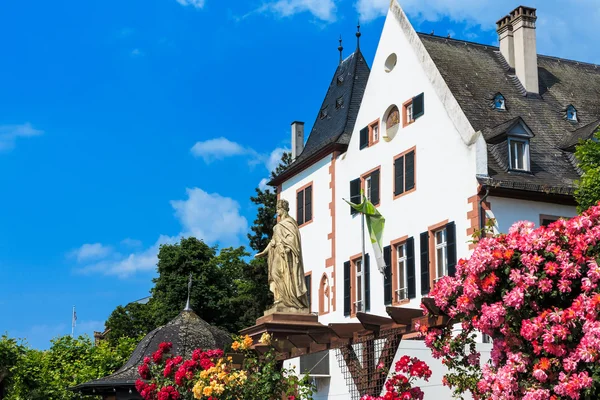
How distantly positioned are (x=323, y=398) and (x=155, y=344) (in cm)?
494

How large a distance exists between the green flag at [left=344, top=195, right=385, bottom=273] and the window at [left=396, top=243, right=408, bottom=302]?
0.82 m

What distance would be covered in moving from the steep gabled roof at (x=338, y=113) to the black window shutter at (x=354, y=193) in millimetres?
2175

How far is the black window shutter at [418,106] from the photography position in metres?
30.7

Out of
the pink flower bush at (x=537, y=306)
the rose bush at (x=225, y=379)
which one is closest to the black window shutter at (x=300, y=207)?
the rose bush at (x=225, y=379)

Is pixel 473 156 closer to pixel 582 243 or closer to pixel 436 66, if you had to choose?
pixel 436 66

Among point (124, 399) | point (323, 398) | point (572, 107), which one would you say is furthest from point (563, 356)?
point (572, 107)

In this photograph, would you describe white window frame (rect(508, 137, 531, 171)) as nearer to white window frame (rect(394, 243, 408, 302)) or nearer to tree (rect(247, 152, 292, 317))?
white window frame (rect(394, 243, 408, 302))

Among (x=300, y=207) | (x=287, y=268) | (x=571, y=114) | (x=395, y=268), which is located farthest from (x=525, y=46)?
(x=287, y=268)

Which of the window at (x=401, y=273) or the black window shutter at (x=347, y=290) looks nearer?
the window at (x=401, y=273)

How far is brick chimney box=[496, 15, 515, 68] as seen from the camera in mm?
34250

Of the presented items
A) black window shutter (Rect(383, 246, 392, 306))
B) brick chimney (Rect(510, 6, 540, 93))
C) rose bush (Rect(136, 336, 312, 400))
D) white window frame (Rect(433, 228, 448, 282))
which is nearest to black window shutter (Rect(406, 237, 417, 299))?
black window shutter (Rect(383, 246, 392, 306))

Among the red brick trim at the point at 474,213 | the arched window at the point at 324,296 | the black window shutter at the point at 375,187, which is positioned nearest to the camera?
the red brick trim at the point at 474,213

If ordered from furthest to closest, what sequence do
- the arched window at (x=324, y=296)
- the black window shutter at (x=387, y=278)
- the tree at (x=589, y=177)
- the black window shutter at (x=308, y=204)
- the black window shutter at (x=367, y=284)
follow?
the black window shutter at (x=308, y=204), the arched window at (x=324, y=296), the black window shutter at (x=367, y=284), the black window shutter at (x=387, y=278), the tree at (x=589, y=177)

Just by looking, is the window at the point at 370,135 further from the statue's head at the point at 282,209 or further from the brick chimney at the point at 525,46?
the statue's head at the point at 282,209
